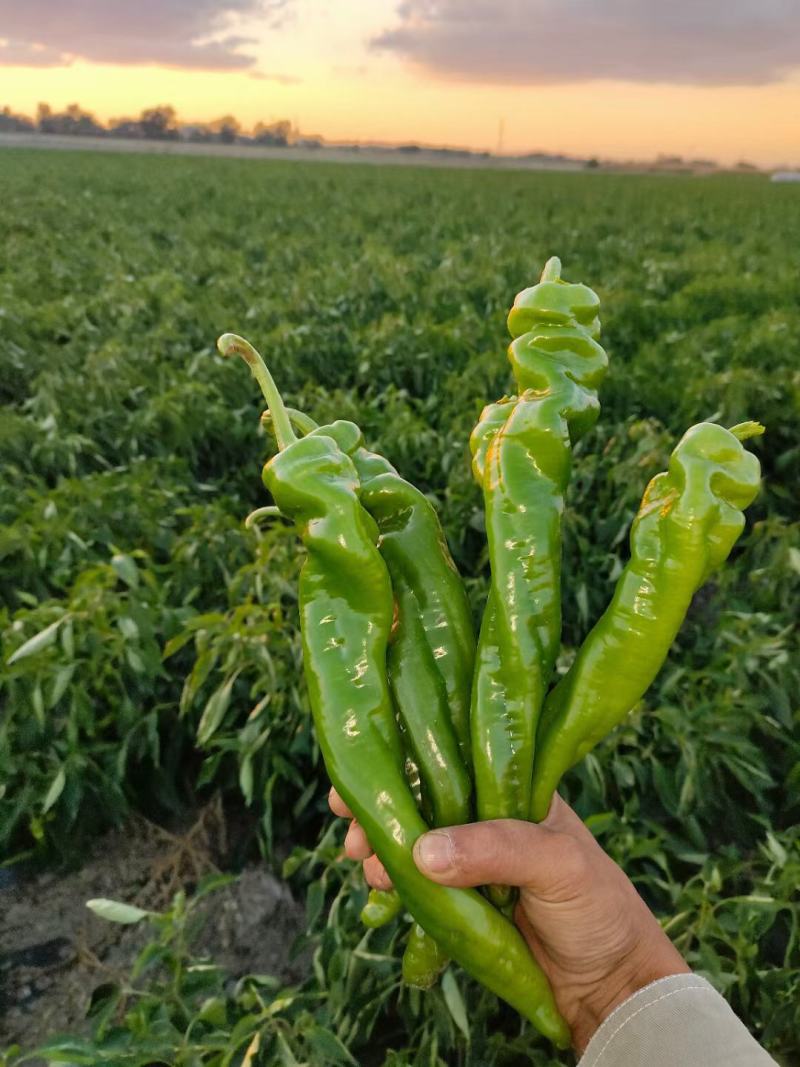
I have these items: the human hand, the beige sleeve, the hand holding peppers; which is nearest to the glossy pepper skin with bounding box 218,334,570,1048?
the hand holding peppers

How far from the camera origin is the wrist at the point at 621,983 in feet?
6.74

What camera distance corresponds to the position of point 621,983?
206 centimetres

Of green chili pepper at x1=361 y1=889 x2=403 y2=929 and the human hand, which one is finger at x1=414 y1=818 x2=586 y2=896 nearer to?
the human hand

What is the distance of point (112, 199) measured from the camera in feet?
89.8

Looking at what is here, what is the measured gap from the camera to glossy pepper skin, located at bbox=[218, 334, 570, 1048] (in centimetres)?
173

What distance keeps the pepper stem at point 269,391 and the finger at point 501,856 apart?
2.94 ft

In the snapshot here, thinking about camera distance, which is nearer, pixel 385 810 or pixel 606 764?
pixel 385 810

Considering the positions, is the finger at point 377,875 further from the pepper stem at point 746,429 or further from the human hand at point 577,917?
the pepper stem at point 746,429

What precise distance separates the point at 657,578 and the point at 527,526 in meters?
0.28

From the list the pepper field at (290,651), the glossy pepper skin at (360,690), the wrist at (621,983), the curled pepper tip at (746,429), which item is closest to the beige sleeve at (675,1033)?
the wrist at (621,983)

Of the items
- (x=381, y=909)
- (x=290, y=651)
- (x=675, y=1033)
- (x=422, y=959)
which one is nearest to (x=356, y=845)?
(x=381, y=909)

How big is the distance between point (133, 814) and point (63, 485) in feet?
5.86

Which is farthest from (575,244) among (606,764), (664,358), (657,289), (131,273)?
(606,764)

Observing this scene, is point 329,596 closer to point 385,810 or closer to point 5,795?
point 385,810
